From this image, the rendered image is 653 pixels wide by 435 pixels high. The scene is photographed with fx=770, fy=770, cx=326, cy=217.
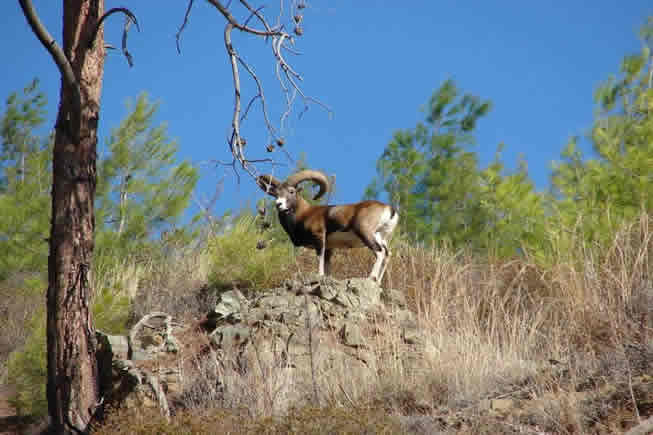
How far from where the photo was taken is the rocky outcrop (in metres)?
7.46

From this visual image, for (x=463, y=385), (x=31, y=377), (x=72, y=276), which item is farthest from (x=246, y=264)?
(x=463, y=385)

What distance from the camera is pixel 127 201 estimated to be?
18703mm

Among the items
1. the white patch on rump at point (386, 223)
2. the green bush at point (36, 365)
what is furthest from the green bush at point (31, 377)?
the white patch on rump at point (386, 223)

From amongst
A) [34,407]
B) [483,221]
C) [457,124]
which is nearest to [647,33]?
[457,124]

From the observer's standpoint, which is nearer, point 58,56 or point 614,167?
point 58,56

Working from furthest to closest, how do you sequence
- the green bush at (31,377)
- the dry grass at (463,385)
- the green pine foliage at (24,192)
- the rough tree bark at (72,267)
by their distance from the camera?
the green pine foliage at (24,192), the green bush at (31,377), the rough tree bark at (72,267), the dry grass at (463,385)

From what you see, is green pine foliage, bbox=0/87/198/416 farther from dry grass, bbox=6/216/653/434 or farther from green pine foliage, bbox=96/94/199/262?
dry grass, bbox=6/216/653/434

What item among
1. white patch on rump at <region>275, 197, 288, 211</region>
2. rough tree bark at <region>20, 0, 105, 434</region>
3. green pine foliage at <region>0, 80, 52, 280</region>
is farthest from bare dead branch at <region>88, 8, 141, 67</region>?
green pine foliage at <region>0, 80, 52, 280</region>

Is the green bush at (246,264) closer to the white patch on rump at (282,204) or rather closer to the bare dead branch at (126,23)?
the white patch on rump at (282,204)

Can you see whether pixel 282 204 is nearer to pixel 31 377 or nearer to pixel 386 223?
pixel 386 223

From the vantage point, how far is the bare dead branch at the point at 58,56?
6.59 metres

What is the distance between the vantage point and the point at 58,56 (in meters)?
6.87

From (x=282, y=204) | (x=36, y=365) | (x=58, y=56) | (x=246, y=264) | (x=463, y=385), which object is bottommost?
(x=463, y=385)

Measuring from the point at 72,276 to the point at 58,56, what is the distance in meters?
2.00
